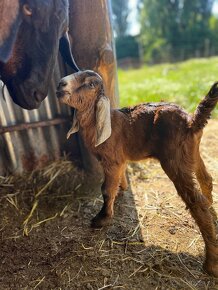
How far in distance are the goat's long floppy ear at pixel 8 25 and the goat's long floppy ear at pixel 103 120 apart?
0.78 meters

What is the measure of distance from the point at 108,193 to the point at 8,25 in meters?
1.54

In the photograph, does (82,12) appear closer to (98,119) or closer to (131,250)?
(98,119)

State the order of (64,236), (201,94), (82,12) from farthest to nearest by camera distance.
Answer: (201,94) < (82,12) < (64,236)

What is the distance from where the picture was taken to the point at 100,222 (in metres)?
2.50

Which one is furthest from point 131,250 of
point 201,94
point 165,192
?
point 201,94

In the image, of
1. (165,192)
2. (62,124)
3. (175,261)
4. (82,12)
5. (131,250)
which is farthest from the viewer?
(62,124)

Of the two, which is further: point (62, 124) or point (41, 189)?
point (62, 124)

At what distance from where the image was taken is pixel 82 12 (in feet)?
9.11

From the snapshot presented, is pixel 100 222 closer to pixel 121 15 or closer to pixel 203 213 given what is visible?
pixel 203 213

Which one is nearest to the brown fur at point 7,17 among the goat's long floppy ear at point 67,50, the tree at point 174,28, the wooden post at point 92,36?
the goat's long floppy ear at point 67,50

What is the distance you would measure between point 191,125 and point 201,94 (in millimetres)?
4280

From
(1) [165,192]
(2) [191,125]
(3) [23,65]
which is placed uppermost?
(3) [23,65]

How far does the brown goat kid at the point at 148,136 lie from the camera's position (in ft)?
6.41

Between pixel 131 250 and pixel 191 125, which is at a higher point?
pixel 191 125
